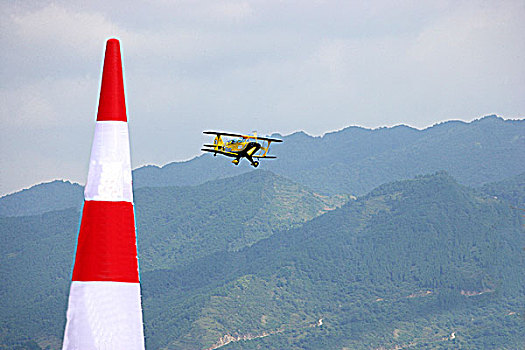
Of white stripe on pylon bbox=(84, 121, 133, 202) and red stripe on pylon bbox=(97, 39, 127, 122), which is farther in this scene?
red stripe on pylon bbox=(97, 39, 127, 122)

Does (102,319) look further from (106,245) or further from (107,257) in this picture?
(106,245)

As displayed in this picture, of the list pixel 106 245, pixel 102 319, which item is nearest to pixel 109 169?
pixel 106 245

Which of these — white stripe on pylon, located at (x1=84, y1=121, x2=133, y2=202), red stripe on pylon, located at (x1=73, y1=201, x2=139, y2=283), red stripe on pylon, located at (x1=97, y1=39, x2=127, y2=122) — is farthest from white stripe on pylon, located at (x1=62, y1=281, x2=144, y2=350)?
red stripe on pylon, located at (x1=97, y1=39, x2=127, y2=122)

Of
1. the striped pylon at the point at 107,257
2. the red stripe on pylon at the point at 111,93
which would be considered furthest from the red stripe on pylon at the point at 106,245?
the red stripe on pylon at the point at 111,93

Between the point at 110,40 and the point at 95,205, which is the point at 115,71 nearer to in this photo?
the point at 110,40

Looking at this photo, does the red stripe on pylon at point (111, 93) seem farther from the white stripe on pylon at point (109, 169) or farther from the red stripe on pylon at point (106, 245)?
the red stripe on pylon at point (106, 245)

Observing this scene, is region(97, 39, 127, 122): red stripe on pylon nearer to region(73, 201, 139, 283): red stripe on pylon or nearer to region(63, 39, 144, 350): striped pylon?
region(63, 39, 144, 350): striped pylon

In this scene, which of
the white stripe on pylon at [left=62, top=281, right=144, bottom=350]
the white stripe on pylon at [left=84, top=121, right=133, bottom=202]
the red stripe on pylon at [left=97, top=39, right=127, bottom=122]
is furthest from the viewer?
the red stripe on pylon at [left=97, top=39, right=127, bottom=122]
